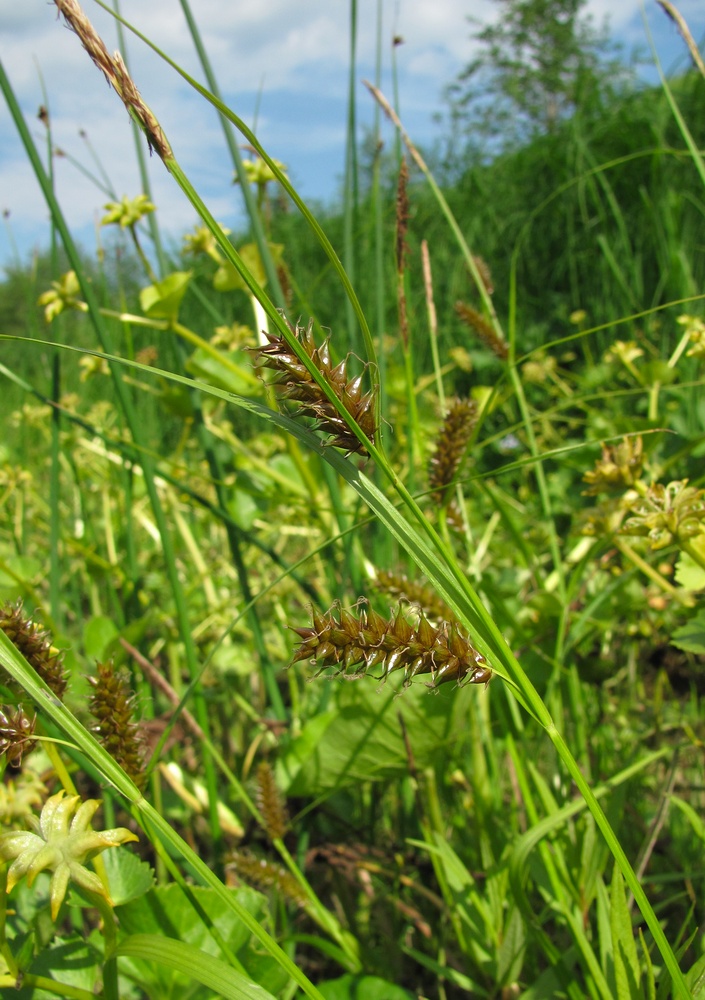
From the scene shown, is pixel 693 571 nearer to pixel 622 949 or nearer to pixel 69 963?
Result: pixel 622 949

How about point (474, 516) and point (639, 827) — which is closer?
point (639, 827)

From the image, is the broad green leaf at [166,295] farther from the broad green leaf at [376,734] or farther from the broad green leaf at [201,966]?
the broad green leaf at [201,966]

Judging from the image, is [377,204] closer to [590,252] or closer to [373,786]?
[373,786]

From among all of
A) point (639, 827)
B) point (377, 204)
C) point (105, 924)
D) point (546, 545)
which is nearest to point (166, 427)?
point (546, 545)

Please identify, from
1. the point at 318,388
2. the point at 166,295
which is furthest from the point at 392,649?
the point at 166,295

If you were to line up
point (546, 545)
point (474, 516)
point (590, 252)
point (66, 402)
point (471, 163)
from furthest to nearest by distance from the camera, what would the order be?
point (471, 163) < point (590, 252) < point (474, 516) < point (66, 402) < point (546, 545)
